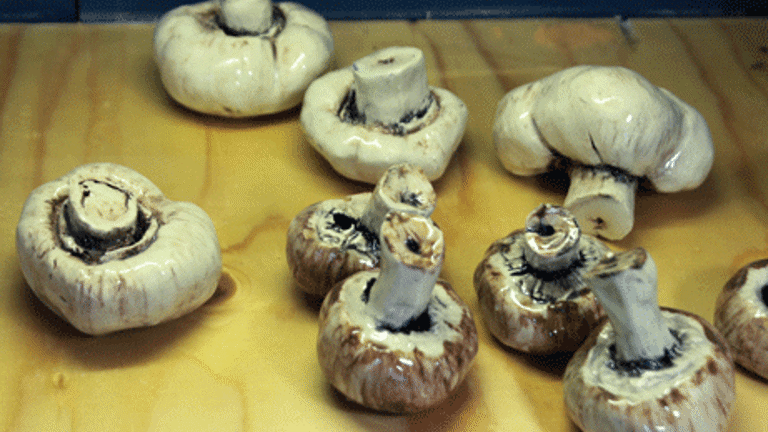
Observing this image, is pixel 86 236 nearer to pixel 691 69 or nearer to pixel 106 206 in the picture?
pixel 106 206

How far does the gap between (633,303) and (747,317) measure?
0.22 metres

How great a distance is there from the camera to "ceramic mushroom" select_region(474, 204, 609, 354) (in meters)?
1.04

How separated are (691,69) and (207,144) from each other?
0.97 metres

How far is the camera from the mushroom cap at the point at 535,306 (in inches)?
41.0

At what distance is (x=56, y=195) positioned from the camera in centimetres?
110

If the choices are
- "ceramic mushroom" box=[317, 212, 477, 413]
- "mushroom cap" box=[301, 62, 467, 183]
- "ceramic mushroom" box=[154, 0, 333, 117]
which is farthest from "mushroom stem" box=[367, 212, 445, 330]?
"ceramic mushroom" box=[154, 0, 333, 117]

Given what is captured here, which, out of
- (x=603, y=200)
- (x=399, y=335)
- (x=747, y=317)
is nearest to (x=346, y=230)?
(x=399, y=335)

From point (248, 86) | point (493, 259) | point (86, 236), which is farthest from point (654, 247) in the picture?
point (86, 236)

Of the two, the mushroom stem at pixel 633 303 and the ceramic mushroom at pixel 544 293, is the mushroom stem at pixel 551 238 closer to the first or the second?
the ceramic mushroom at pixel 544 293

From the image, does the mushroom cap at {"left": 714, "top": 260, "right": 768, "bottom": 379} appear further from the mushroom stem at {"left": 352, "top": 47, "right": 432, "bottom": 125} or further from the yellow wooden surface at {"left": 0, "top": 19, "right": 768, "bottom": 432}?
the mushroom stem at {"left": 352, "top": 47, "right": 432, "bottom": 125}

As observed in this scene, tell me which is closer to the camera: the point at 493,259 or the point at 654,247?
the point at 493,259

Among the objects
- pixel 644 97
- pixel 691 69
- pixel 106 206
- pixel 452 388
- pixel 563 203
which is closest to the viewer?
pixel 452 388

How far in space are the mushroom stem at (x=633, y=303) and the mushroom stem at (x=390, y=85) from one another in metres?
0.50

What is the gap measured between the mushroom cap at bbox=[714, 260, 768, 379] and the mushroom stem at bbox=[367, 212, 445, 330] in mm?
390
